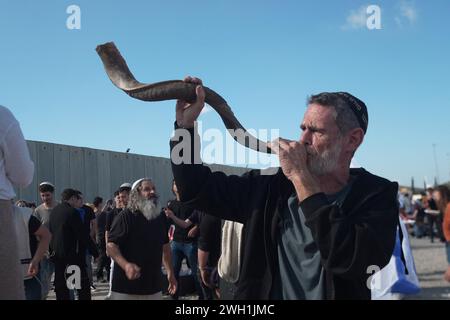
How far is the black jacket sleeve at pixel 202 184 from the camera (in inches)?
93.4

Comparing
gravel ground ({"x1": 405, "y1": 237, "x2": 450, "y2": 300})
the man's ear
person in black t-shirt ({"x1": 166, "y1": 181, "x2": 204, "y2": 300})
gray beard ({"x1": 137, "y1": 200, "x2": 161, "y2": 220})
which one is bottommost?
gravel ground ({"x1": 405, "y1": 237, "x2": 450, "y2": 300})

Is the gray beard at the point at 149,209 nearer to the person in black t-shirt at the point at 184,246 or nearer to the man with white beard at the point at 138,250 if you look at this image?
the man with white beard at the point at 138,250

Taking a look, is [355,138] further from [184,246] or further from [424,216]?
[424,216]

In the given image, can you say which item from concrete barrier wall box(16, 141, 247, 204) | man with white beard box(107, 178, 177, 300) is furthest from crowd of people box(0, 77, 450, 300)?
concrete barrier wall box(16, 141, 247, 204)

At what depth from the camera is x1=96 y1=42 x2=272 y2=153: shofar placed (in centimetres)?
248

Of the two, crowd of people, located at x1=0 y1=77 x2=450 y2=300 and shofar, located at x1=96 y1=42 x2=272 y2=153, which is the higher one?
shofar, located at x1=96 y1=42 x2=272 y2=153

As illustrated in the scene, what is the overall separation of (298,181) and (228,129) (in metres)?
0.70

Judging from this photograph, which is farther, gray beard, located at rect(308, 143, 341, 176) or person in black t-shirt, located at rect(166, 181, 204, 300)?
person in black t-shirt, located at rect(166, 181, 204, 300)

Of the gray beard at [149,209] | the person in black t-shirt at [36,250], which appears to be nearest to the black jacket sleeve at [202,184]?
the gray beard at [149,209]

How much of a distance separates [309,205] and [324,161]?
335mm

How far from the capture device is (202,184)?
2434 millimetres

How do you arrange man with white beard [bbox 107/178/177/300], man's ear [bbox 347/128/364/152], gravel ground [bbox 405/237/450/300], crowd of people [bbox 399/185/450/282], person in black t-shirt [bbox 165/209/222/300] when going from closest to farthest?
man's ear [bbox 347/128/364/152] < man with white beard [bbox 107/178/177/300] < person in black t-shirt [bbox 165/209/222/300] < gravel ground [bbox 405/237/450/300] < crowd of people [bbox 399/185/450/282]

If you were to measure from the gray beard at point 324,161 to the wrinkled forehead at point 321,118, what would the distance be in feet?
0.35

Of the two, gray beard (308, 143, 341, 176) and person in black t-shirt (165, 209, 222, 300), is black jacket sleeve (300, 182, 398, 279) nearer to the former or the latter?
gray beard (308, 143, 341, 176)
